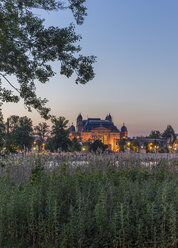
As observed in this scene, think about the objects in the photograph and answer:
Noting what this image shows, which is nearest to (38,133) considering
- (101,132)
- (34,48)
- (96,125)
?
(34,48)

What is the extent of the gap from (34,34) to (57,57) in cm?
79

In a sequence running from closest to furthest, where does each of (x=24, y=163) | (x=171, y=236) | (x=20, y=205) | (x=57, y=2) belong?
(x=171, y=236)
(x=20, y=205)
(x=57, y=2)
(x=24, y=163)

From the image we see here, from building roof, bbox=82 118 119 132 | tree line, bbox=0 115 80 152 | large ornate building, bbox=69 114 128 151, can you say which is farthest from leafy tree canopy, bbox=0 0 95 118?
building roof, bbox=82 118 119 132

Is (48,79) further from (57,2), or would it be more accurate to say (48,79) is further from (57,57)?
(57,2)

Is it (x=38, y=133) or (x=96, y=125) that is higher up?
(x=96, y=125)

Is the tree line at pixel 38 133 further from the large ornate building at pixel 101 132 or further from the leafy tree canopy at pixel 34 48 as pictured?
the large ornate building at pixel 101 132

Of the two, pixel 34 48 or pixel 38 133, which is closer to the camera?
pixel 34 48

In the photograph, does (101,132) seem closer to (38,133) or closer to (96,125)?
(96,125)

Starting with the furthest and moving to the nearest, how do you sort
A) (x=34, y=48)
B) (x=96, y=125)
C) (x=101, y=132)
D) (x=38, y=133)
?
(x=96, y=125)
(x=101, y=132)
(x=38, y=133)
(x=34, y=48)

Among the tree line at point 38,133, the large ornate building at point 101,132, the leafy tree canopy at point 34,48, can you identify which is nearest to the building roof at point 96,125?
the large ornate building at point 101,132

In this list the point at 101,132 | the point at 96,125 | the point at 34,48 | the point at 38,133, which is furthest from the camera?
the point at 96,125

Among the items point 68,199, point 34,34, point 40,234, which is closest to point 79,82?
point 34,34

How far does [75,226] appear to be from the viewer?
14.4 ft

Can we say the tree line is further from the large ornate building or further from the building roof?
the building roof
